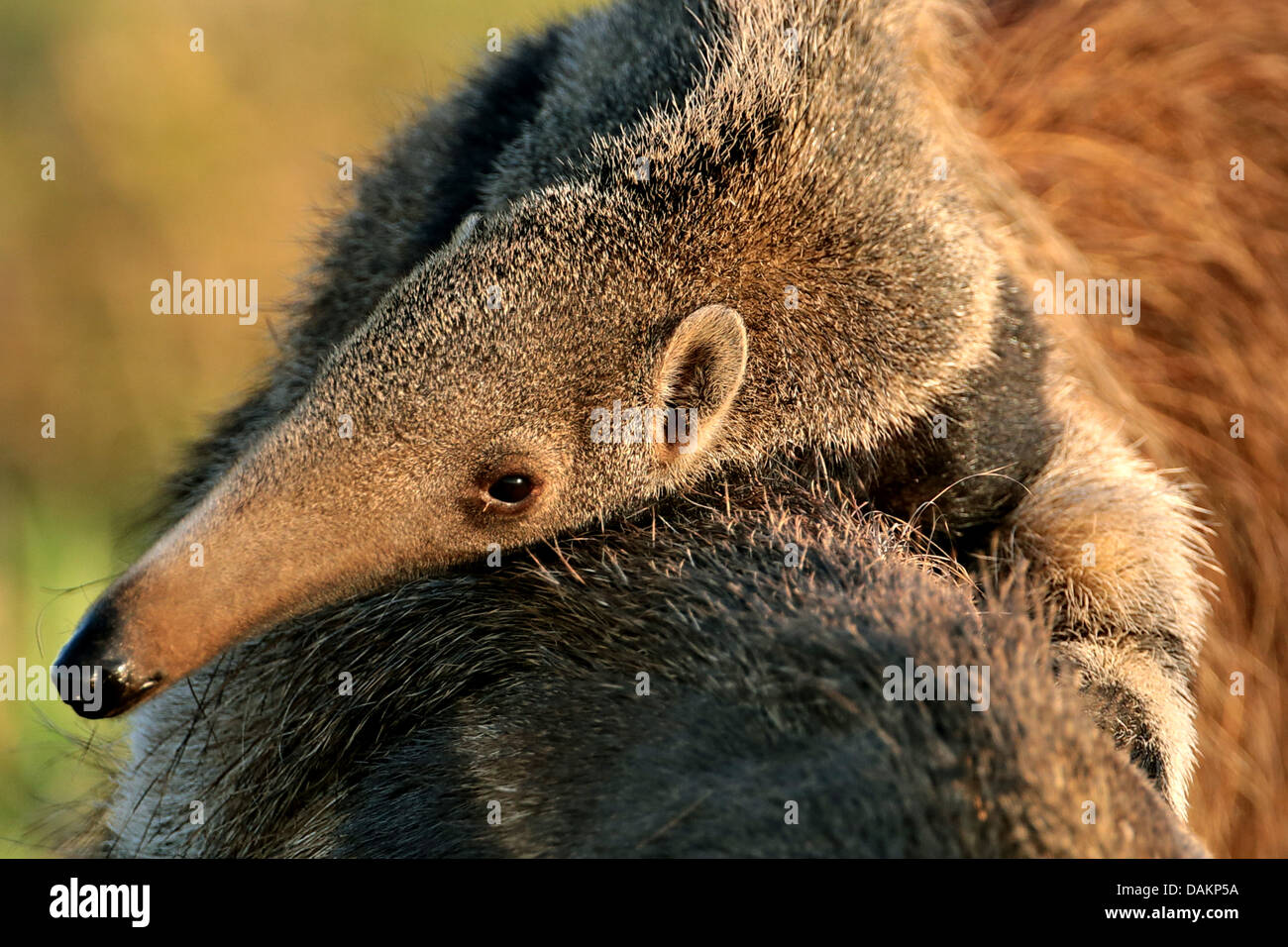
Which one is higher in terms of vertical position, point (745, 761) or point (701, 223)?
point (701, 223)

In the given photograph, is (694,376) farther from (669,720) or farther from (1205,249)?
(1205,249)

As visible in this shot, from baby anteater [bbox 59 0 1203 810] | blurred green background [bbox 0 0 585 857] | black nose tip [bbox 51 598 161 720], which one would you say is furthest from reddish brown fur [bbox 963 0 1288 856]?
blurred green background [bbox 0 0 585 857]

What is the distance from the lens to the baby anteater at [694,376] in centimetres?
257

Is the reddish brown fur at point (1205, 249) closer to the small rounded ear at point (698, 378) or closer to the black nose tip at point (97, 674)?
the small rounded ear at point (698, 378)

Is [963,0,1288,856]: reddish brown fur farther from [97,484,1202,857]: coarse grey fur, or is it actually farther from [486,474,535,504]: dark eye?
[486,474,535,504]: dark eye

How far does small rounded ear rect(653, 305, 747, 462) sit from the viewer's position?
106 inches

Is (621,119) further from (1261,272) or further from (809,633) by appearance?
(1261,272)

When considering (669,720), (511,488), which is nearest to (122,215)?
(511,488)

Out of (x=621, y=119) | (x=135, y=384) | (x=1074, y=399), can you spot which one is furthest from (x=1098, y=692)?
(x=135, y=384)

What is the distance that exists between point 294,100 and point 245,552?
594cm

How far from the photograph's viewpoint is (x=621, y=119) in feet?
9.98

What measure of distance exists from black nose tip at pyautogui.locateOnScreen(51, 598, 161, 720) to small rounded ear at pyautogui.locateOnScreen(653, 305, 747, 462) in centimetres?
118

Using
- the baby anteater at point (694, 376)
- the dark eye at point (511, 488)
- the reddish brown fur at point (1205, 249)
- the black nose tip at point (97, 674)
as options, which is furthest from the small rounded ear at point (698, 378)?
the reddish brown fur at point (1205, 249)

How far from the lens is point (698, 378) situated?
2.75 m
